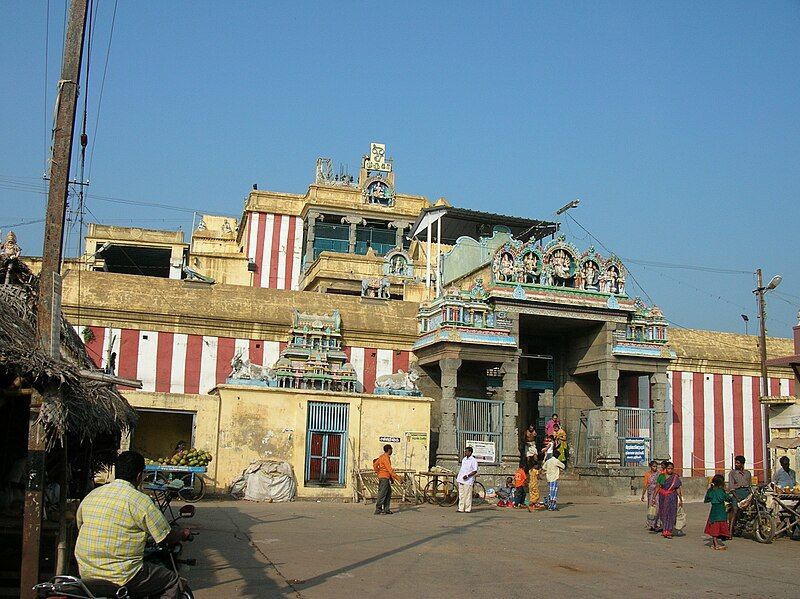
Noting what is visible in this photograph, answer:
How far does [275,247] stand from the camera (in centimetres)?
4459

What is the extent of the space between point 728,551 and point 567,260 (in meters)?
14.0

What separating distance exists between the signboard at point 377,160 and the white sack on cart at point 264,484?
85.7 ft

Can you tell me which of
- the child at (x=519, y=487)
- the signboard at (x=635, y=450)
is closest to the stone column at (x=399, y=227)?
the signboard at (x=635, y=450)

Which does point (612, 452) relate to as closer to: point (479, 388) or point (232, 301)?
point (479, 388)

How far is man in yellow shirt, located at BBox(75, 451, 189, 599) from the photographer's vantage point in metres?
6.73

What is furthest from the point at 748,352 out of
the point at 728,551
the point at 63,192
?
the point at 63,192

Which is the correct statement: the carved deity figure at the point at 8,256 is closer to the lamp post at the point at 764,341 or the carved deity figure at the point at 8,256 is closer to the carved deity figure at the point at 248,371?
the carved deity figure at the point at 248,371

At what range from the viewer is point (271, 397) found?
24.2 metres

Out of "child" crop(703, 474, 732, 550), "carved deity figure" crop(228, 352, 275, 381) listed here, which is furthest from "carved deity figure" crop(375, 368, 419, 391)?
"child" crop(703, 474, 732, 550)

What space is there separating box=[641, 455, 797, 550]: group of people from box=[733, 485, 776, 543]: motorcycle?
14cm

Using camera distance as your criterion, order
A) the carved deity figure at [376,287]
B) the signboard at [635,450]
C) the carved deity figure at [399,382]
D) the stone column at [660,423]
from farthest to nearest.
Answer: the carved deity figure at [376,287]
the stone column at [660,423]
the signboard at [635,450]
the carved deity figure at [399,382]

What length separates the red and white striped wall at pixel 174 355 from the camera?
26297 mm

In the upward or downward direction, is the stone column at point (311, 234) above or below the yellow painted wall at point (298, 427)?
above

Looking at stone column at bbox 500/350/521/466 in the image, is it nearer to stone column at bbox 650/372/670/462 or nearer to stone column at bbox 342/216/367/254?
stone column at bbox 650/372/670/462
